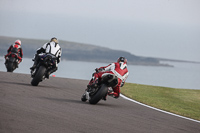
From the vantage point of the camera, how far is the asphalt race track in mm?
9320

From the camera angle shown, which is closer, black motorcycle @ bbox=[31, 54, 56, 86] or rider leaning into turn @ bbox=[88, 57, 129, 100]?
rider leaning into turn @ bbox=[88, 57, 129, 100]

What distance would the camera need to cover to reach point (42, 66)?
1792 centimetres

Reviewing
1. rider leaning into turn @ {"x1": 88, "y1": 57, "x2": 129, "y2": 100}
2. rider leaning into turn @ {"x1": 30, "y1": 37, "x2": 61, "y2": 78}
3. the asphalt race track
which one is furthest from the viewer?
rider leaning into turn @ {"x1": 30, "y1": 37, "x2": 61, "y2": 78}

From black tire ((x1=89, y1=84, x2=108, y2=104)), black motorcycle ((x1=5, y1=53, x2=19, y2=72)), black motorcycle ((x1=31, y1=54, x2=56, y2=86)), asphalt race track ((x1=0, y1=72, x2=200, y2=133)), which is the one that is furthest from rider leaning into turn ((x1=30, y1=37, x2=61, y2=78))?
black motorcycle ((x1=5, y1=53, x2=19, y2=72))

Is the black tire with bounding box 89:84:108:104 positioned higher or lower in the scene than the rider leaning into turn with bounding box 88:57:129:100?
lower

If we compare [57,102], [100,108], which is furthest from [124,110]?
[57,102]

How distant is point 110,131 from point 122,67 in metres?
5.25

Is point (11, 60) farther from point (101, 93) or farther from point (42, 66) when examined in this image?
point (101, 93)

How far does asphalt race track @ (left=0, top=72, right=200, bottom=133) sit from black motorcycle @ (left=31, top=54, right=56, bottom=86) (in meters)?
2.22

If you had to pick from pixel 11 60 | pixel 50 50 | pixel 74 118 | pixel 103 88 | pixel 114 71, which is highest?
pixel 50 50

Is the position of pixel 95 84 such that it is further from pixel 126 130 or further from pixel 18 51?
pixel 18 51

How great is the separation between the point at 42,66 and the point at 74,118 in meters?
7.39

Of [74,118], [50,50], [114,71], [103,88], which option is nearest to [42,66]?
[50,50]

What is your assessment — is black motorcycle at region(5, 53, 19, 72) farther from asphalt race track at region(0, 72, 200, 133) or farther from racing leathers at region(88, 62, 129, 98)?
racing leathers at region(88, 62, 129, 98)
